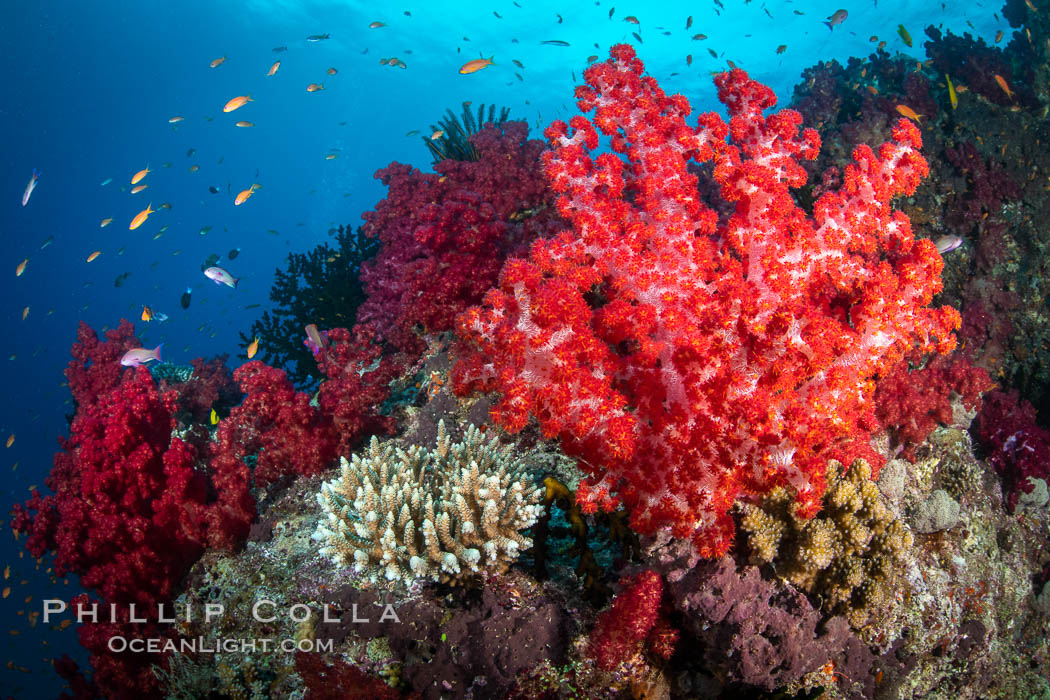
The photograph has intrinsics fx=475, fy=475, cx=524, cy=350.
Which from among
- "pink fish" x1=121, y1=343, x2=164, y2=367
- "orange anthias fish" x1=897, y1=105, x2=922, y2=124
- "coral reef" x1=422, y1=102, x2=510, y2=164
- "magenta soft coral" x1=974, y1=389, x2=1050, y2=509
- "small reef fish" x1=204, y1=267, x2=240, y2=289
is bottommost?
"magenta soft coral" x1=974, y1=389, x2=1050, y2=509

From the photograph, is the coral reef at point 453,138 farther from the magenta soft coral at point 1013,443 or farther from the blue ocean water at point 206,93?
the magenta soft coral at point 1013,443

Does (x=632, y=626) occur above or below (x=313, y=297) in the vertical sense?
below

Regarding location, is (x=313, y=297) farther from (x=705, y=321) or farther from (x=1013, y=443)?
(x=1013, y=443)

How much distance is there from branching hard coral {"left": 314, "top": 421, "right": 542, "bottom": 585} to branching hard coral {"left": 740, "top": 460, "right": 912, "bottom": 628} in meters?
1.62

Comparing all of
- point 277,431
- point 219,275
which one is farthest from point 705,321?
point 219,275

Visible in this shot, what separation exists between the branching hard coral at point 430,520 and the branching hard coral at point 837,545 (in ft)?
5.32

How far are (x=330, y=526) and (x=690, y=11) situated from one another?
47.6 m

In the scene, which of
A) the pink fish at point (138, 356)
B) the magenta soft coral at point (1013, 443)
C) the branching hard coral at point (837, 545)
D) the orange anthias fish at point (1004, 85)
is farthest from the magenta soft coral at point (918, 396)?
the pink fish at point (138, 356)

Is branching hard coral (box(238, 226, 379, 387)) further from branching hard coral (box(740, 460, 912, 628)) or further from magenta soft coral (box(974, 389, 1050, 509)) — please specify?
magenta soft coral (box(974, 389, 1050, 509))

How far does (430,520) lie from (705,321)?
2.46 meters

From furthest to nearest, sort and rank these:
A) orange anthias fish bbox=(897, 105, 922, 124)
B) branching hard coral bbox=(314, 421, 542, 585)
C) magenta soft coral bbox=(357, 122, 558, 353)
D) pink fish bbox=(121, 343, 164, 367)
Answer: pink fish bbox=(121, 343, 164, 367), orange anthias fish bbox=(897, 105, 922, 124), magenta soft coral bbox=(357, 122, 558, 353), branching hard coral bbox=(314, 421, 542, 585)

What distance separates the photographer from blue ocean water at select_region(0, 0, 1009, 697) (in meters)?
35.4

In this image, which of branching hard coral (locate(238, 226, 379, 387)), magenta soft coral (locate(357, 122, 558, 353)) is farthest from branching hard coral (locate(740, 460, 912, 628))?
branching hard coral (locate(238, 226, 379, 387))

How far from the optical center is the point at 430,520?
3541 millimetres
